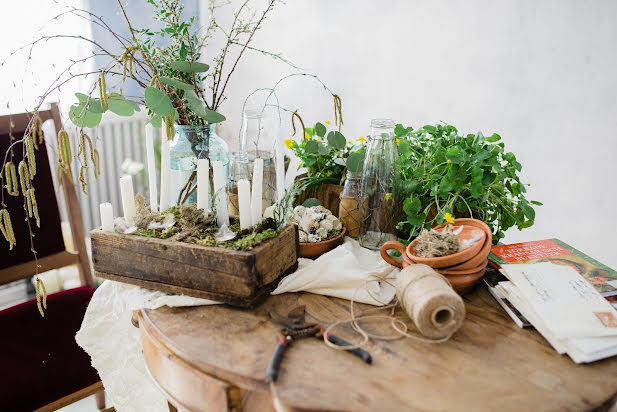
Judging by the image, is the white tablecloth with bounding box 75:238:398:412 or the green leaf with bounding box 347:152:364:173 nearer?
the white tablecloth with bounding box 75:238:398:412

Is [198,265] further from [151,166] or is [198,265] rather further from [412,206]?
[412,206]

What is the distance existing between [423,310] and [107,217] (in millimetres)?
669

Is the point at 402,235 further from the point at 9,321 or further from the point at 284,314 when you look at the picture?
the point at 9,321

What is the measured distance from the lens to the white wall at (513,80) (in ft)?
5.08

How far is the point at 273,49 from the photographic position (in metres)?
2.56

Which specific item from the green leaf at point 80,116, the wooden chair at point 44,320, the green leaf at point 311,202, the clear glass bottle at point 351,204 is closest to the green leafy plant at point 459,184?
the clear glass bottle at point 351,204

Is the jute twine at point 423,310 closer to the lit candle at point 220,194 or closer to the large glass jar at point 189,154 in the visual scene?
the lit candle at point 220,194

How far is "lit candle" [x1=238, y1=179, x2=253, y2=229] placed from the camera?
982mm

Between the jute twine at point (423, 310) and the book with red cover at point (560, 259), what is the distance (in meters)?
0.26

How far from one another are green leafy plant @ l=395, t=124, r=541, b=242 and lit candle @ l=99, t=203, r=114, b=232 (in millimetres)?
647

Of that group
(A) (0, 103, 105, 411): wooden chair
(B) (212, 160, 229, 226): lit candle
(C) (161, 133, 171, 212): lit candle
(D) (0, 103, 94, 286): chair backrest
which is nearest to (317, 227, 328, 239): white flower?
(B) (212, 160, 229, 226): lit candle

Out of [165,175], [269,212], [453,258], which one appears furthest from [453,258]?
[165,175]

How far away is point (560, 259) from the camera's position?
106 centimetres

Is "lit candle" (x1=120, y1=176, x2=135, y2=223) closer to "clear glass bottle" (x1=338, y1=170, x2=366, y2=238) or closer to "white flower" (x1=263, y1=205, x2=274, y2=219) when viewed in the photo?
"white flower" (x1=263, y1=205, x2=274, y2=219)
